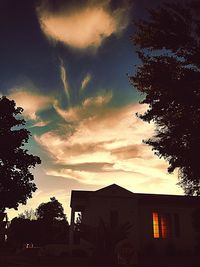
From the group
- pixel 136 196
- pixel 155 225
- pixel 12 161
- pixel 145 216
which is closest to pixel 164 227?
pixel 155 225

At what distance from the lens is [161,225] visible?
2784 cm

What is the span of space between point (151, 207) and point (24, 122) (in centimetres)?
1446

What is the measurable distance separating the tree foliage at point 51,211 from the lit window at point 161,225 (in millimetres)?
61602

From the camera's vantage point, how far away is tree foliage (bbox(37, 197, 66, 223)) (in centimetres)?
8641

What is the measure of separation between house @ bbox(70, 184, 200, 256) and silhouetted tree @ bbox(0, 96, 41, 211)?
4.80m

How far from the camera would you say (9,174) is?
2681cm

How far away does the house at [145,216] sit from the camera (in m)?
26.8

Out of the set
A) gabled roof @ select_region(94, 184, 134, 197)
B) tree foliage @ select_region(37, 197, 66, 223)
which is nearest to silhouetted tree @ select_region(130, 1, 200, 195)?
gabled roof @ select_region(94, 184, 134, 197)

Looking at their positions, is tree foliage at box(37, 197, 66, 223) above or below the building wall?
above

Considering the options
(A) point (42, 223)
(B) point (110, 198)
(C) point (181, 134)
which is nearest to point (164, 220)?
(B) point (110, 198)

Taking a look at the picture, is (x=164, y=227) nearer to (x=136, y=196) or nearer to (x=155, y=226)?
(x=155, y=226)

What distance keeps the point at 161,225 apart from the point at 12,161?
14887 mm

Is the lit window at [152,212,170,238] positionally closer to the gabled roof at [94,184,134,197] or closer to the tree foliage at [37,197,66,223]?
the gabled roof at [94,184,134,197]

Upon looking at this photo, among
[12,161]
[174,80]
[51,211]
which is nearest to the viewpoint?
[174,80]
